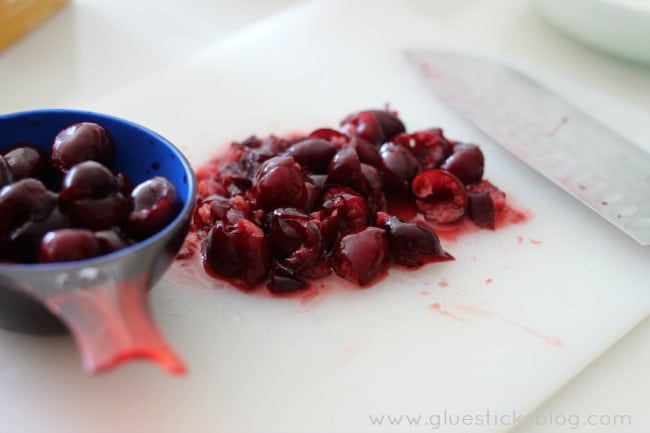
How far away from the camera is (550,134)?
4.60ft

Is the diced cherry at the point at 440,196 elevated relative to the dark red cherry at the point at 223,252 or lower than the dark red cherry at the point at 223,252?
elevated

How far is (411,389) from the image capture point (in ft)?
3.13

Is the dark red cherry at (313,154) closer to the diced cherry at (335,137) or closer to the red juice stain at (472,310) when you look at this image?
the diced cherry at (335,137)

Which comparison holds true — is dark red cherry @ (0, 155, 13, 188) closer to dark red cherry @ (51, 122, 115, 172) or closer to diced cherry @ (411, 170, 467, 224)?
dark red cherry @ (51, 122, 115, 172)

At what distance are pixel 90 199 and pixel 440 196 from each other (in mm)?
582

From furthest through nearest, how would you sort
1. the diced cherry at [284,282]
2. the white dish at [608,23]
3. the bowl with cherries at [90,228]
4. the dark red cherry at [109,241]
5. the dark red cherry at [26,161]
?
the white dish at [608,23] < the diced cherry at [284,282] < the dark red cherry at [26,161] < the dark red cherry at [109,241] < the bowl with cherries at [90,228]

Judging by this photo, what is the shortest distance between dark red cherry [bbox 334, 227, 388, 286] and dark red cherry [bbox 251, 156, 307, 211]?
9cm

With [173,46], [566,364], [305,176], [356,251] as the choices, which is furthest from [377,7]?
[566,364]

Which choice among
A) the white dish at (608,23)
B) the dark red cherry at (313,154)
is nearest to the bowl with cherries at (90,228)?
the dark red cherry at (313,154)

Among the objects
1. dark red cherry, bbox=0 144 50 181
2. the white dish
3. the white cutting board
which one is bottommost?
the white cutting board

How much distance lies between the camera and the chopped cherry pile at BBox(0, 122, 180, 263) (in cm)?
83

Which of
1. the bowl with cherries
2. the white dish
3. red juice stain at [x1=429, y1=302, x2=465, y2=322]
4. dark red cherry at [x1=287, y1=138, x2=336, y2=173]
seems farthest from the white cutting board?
the white dish

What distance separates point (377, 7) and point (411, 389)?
1137 mm

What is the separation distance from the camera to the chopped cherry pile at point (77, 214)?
83 cm
